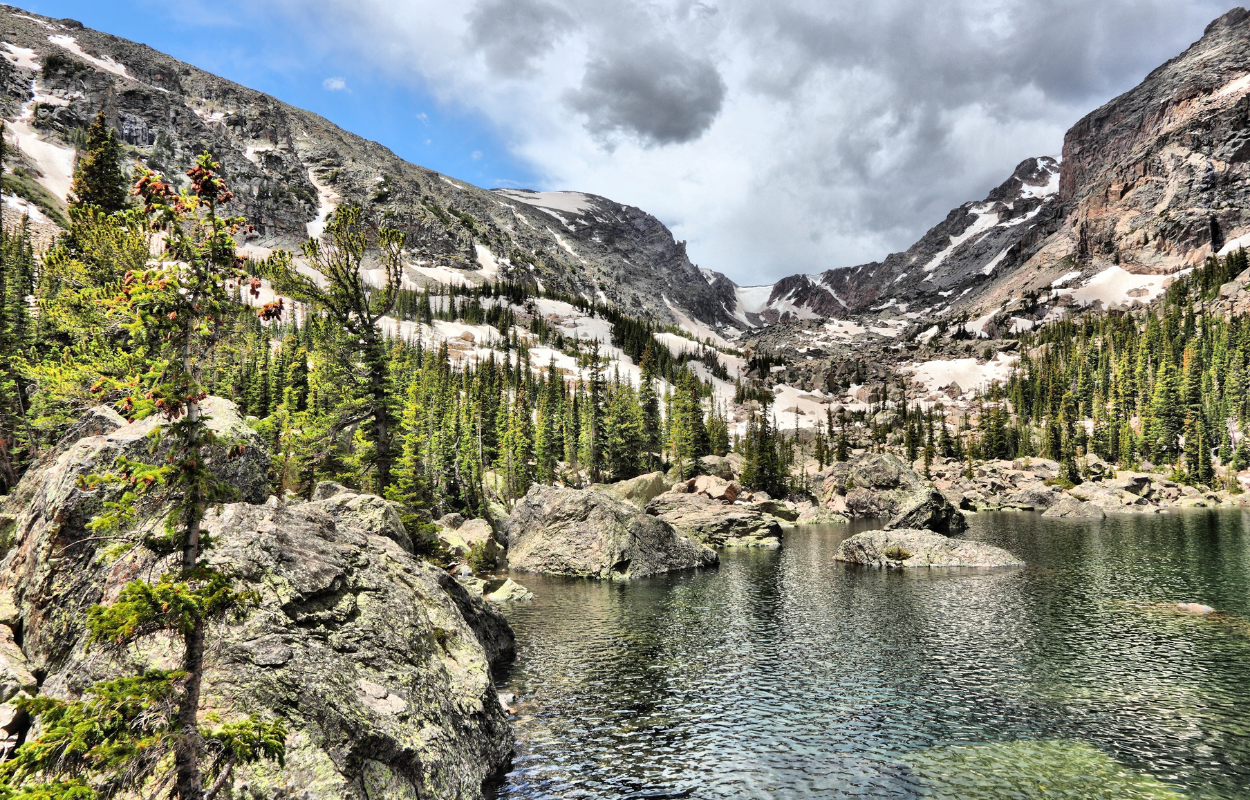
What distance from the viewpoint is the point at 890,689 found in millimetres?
24266

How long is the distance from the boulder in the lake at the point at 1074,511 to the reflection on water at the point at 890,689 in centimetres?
4972

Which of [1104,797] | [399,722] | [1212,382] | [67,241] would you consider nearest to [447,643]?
[399,722]

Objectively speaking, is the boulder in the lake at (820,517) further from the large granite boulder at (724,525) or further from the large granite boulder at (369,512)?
the large granite boulder at (369,512)

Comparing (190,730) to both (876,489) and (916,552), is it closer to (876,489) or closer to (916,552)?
(916,552)

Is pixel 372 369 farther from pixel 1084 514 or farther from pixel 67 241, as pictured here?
pixel 1084 514

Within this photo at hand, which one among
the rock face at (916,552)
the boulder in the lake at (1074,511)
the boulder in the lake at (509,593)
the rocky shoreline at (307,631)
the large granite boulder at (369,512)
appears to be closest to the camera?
the rocky shoreline at (307,631)

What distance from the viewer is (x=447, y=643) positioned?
1833 cm

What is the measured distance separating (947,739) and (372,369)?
32370 mm

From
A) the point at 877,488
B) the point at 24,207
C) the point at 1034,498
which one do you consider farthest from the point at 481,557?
the point at 24,207

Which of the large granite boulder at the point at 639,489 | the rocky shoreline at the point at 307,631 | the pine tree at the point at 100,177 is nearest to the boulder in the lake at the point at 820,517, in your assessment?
the large granite boulder at the point at 639,489

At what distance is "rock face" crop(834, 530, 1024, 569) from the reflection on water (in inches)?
226

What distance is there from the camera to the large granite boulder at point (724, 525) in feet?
233

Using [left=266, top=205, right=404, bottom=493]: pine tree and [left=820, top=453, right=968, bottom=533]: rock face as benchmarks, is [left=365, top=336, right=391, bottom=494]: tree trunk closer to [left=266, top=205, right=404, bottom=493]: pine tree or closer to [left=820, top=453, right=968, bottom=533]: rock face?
[left=266, top=205, right=404, bottom=493]: pine tree

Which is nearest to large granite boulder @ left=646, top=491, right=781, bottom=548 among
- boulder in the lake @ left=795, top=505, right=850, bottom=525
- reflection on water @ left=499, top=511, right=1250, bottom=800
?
reflection on water @ left=499, top=511, right=1250, bottom=800
